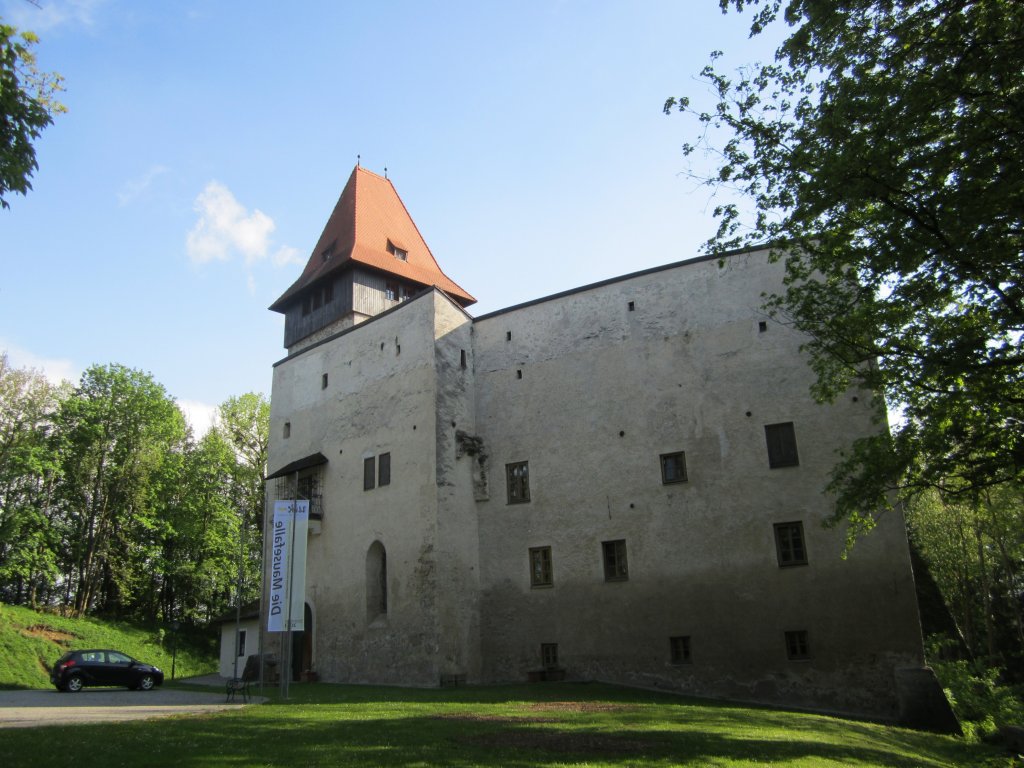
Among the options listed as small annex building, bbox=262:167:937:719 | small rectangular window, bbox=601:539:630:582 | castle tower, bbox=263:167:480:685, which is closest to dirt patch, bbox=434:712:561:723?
castle tower, bbox=263:167:480:685

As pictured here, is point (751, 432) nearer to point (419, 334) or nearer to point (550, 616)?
point (550, 616)

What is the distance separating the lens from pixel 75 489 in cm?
3806

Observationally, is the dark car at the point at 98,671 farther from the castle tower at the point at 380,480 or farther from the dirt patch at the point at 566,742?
the dirt patch at the point at 566,742

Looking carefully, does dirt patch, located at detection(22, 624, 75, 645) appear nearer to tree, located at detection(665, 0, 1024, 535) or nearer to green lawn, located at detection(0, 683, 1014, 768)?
green lawn, located at detection(0, 683, 1014, 768)

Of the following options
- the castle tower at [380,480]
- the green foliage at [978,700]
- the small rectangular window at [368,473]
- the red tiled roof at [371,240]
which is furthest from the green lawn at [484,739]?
the red tiled roof at [371,240]

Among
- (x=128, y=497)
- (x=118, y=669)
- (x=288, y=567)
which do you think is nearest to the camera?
(x=288, y=567)

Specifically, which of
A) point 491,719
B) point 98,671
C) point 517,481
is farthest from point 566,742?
point 98,671

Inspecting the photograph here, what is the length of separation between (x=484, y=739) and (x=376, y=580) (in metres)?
15.3

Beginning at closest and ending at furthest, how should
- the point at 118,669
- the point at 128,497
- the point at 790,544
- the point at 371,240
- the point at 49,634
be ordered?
the point at 790,544 < the point at 118,669 < the point at 49,634 < the point at 371,240 < the point at 128,497

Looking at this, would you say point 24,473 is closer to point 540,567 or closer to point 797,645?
point 540,567

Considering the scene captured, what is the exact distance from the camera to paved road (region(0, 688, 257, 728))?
12.5m

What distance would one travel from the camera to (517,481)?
24234 millimetres

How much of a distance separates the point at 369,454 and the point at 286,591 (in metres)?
8.89

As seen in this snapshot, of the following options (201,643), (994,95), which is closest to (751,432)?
(994,95)
